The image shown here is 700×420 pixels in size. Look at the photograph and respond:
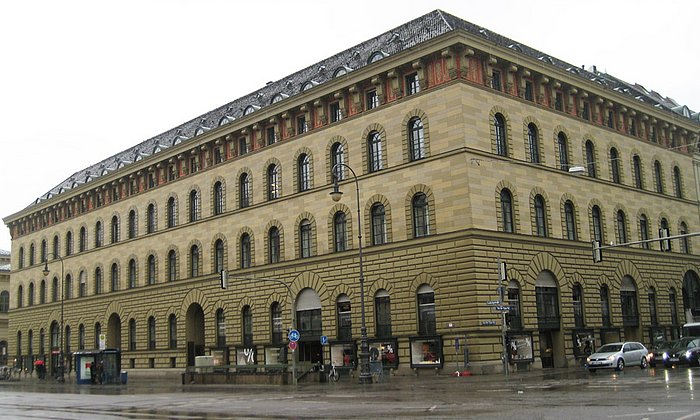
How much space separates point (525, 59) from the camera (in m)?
46.1

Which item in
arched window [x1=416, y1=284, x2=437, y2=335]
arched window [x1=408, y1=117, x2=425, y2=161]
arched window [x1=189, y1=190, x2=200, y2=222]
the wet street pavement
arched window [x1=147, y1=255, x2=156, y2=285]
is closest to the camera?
the wet street pavement

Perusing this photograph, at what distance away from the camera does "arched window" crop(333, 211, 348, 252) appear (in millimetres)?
49125

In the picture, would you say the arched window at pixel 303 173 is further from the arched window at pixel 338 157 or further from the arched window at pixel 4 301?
the arched window at pixel 4 301

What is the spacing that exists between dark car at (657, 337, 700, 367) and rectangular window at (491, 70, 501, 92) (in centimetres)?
1688

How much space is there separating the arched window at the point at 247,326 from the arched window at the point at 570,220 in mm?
22174

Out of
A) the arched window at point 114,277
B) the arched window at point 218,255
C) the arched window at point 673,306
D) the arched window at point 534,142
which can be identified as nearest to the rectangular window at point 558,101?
the arched window at point 534,142

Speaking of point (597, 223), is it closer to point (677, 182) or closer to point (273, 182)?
point (677, 182)

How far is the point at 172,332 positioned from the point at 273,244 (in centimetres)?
1488

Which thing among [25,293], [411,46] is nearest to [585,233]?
[411,46]

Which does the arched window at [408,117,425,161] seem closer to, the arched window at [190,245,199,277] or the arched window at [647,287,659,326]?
the arched window at [647,287,659,326]

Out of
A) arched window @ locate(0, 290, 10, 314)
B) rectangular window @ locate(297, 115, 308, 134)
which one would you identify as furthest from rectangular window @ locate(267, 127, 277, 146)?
arched window @ locate(0, 290, 10, 314)

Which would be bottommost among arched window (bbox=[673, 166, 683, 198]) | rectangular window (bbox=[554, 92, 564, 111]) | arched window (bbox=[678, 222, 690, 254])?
arched window (bbox=[678, 222, 690, 254])

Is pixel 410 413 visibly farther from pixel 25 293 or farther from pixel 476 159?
pixel 25 293

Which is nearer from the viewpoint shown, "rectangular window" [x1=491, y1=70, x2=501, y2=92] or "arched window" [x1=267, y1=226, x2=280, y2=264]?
"rectangular window" [x1=491, y1=70, x2=501, y2=92]
